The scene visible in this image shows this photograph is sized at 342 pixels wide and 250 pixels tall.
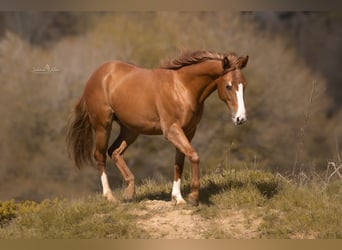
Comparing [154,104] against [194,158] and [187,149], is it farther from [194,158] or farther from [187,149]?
[194,158]

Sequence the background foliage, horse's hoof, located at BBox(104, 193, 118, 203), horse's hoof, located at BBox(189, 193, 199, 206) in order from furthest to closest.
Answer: the background foliage → horse's hoof, located at BBox(104, 193, 118, 203) → horse's hoof, located at BBox(189, 193, 199, 206)

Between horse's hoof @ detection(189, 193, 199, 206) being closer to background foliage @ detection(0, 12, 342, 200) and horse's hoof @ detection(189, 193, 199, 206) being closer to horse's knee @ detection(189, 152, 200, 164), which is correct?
horse's knee @ detection(189, 152, 200, 164)

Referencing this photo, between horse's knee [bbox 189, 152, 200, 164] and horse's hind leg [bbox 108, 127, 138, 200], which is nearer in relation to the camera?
horse's knee [bbox 189, 152, 200, 164]

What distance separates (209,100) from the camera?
693 cm

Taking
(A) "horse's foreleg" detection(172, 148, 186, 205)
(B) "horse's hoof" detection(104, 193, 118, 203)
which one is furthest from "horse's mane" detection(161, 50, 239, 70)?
(B) "horse's hoof" detection(104, 193, 118, 203)

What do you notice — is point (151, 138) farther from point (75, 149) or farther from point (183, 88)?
point (183, 88)

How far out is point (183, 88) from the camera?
5605 mm

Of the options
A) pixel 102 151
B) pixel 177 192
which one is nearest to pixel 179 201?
pixel 177 192

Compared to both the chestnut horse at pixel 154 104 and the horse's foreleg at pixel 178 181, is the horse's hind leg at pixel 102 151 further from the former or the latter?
the horse's foreleg at pixel 178 181

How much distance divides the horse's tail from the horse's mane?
1.20 m

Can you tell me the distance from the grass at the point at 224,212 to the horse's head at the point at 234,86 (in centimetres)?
93

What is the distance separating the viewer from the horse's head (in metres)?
5.24

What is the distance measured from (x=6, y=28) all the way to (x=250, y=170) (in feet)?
11.3

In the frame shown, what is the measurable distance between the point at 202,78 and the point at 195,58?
0.80 ft
